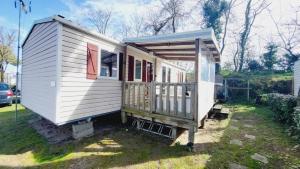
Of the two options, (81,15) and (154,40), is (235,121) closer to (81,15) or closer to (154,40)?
(154,40)

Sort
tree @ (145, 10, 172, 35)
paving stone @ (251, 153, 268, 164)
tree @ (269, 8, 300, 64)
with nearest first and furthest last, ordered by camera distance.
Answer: paving stone @ (251, 153, 268, 164) → tree @ (269, 8, 300, 64) → tree @ (145, 10, 172, 35)

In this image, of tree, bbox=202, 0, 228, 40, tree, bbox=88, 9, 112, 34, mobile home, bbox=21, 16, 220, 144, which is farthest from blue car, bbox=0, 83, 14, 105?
tree, bbox=202, 0, 228, 40

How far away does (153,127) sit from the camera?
22.6ft

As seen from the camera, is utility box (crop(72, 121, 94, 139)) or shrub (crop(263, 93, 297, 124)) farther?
shrub (crop(263, 93, 297, 124))

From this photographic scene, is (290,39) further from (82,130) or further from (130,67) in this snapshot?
(82,130)

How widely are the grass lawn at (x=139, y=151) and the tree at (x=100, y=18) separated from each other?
24.2 metres

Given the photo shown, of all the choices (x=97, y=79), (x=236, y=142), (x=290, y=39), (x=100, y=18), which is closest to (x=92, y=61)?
(x=97, y=79)

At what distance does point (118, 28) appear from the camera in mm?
27922

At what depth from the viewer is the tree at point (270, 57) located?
69.1ft

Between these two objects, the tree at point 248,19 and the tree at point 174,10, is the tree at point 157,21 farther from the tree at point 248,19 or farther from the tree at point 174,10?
the tree at point 248,19

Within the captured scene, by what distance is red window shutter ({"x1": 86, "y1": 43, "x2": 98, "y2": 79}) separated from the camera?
573 cm

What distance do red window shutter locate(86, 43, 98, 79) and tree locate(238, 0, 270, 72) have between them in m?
20.8

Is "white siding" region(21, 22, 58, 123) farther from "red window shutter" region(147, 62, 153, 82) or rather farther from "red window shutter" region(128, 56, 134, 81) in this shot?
"red window shutter" region(147, 62, 153, 82)

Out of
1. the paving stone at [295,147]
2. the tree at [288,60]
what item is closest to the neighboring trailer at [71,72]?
the paving stone at [295,147]
